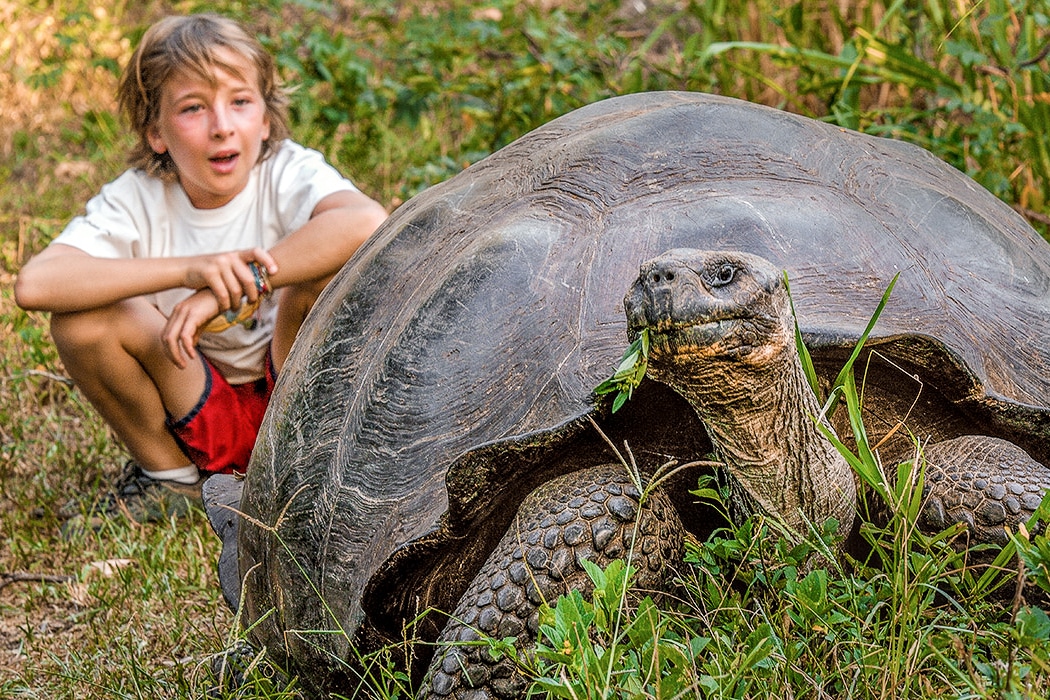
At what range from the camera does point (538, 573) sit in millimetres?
1846

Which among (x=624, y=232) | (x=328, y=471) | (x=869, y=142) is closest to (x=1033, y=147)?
(x=869, y=142)

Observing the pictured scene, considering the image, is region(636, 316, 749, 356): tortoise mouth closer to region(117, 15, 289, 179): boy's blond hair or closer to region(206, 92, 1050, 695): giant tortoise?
region(206, 92, 1050, 695): giant tortoise

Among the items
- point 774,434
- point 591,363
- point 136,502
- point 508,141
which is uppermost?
point 591,363

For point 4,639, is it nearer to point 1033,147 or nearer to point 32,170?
→ point 1033,147

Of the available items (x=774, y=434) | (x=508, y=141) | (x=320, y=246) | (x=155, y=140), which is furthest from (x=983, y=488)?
(x=508, y=141)

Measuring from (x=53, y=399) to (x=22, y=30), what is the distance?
152 inches

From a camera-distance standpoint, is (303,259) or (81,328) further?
(81,328)

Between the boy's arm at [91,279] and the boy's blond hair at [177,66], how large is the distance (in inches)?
16.4

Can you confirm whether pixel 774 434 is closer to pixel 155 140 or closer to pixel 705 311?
pixel 705 311

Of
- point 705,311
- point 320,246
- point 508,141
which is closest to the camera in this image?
point 705,311

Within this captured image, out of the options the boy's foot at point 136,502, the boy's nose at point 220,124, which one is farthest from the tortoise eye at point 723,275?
the boy's nose at point 220,124

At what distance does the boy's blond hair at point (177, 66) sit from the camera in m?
3.55

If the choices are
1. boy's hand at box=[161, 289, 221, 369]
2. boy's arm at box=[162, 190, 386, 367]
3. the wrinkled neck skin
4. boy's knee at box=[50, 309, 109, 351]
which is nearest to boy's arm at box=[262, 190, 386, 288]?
boy's arm at box=[162, 190, 386, 367]

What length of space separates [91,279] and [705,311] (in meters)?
2.31
